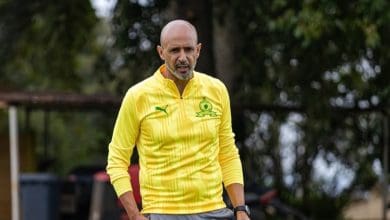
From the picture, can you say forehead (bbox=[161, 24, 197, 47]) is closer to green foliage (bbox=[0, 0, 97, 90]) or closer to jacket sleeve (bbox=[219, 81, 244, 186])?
jacket sleeve (bbox=[219, 81, 244, 186])

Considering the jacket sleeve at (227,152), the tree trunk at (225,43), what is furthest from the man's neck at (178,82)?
the tree trunk at (225,43)

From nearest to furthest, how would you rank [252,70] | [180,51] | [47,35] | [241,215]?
[180,51], [241,215], [252,70], [47,35]

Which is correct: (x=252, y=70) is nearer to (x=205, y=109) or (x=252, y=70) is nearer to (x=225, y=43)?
(x=225, y=43)

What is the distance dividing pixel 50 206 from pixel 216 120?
874 cm

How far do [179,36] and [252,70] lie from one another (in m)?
9.48

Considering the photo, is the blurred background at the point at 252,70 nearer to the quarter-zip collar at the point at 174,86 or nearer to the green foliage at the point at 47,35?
the green foliage at the point at 47,35

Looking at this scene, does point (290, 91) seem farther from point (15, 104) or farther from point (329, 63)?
point (15, 104)

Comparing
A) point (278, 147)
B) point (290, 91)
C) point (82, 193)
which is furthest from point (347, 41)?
point (278, 147)

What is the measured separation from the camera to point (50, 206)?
13.6 m

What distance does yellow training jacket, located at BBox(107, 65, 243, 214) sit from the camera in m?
5.08

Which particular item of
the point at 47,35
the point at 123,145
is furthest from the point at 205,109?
the point at 47,35

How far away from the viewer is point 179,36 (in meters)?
5.05

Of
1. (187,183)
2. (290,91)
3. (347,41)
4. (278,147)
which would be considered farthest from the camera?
(278,147)

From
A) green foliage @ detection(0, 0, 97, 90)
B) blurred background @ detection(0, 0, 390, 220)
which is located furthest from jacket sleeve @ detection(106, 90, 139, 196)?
green foliage @ detection(0, 0, 97, 90)
